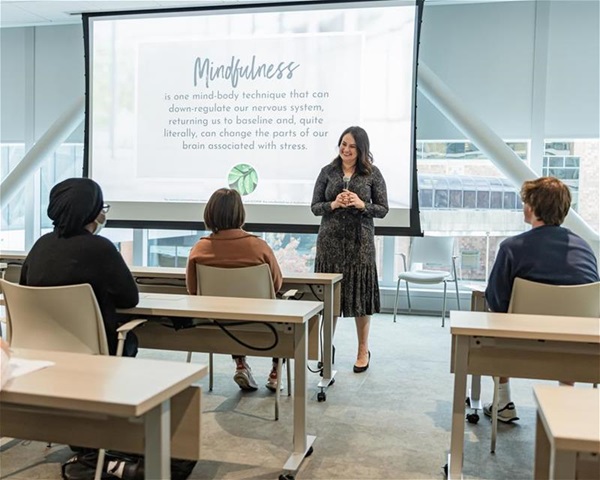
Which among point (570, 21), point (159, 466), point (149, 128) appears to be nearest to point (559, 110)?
Answer: point (570, 21)

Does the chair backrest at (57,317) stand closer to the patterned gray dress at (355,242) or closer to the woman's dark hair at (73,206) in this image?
the woman's dark hair at (73,206)

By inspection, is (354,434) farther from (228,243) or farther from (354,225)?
(354,225)

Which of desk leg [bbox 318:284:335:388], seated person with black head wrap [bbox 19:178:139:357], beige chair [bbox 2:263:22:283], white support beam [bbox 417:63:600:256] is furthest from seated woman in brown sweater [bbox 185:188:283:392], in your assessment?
white support beam [bbox 417:63:600:256]

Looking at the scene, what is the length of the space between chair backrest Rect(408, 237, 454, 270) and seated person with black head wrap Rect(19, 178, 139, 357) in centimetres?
391

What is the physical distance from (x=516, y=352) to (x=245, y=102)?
3.25 m

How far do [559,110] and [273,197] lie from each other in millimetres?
2910

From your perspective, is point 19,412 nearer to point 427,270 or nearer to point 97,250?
point 97,250

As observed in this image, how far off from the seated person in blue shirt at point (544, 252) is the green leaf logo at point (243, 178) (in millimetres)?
2519

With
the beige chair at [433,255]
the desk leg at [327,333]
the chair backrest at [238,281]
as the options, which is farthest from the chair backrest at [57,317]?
the beige chair at [433,255]

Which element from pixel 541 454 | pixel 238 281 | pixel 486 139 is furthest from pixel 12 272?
pixel 486 139

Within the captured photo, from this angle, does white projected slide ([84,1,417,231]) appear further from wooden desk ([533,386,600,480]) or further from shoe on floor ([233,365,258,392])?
wooden desk ([533,386,600,480])

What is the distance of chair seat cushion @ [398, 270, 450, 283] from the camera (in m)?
5.19

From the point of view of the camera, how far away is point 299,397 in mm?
2264

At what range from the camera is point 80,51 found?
6305mm
